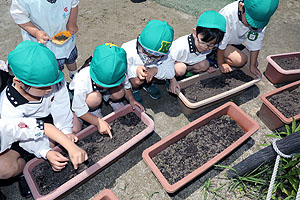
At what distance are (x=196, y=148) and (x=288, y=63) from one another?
175 cm

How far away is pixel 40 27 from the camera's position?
89.6 inches

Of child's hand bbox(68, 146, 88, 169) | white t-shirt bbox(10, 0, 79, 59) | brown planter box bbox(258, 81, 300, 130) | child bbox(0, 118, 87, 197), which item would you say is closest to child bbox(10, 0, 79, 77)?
white t-shirt bbox(10, 0, 79, 59)

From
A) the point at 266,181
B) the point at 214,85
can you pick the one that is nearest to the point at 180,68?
the point at 214,85

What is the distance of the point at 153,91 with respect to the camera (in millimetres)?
2838

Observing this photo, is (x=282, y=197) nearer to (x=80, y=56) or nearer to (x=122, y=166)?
(x=122, y=166)

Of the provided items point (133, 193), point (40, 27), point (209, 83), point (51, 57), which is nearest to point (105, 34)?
point (40, 27)

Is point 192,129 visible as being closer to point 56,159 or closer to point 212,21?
point 212,21

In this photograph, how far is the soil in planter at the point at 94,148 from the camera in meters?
2.02

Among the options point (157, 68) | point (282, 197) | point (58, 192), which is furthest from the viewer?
point (157, 68)

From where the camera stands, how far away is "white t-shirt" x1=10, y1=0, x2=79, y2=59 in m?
2.10

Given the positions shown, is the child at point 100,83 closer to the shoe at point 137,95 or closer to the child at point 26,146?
the shoe at point 137,95

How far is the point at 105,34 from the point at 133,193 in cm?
227

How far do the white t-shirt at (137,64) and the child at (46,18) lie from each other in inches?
23.1

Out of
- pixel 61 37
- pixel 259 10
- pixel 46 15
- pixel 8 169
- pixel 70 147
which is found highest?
pixel 259 10
